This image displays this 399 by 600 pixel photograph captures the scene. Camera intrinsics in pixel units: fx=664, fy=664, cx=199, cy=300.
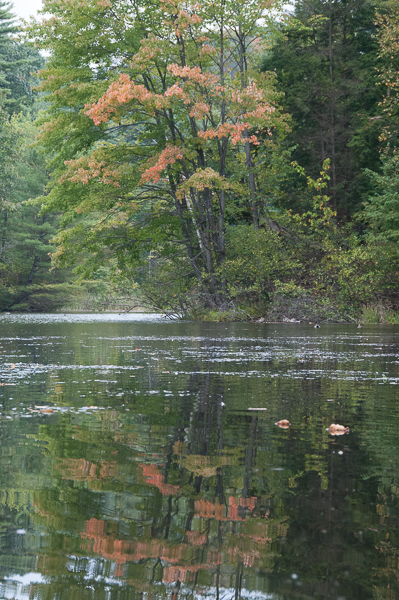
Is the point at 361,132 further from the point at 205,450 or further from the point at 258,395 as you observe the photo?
the point at 205,450

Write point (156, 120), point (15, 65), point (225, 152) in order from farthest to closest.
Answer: point (15, 65)
point (225, 152)
point (156, 120)

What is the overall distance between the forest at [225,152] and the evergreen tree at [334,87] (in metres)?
0.09

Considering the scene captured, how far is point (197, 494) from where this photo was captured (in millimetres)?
2400

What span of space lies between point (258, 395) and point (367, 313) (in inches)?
666

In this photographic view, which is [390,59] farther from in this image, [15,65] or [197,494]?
[15,65]

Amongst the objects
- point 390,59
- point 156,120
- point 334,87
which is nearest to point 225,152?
point 156,120

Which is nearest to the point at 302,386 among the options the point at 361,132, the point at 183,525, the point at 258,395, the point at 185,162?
the point at 258,395

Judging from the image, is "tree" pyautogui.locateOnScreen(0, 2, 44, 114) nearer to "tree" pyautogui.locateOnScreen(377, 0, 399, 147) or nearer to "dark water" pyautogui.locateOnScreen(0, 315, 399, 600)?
"tree" pyautogui.locateOnScreen(377, 0, 399, 147)

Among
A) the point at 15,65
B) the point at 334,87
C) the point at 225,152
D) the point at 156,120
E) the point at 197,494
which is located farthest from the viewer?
the point at 15,65

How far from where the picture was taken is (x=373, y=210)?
23.8 m

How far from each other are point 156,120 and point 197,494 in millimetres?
23515

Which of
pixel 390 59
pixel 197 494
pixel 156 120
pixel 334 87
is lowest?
pixel 197 494

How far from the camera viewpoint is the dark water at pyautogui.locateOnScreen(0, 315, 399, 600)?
1.68 meters

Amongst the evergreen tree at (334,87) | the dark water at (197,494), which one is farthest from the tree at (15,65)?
the dark water at (197,494)
